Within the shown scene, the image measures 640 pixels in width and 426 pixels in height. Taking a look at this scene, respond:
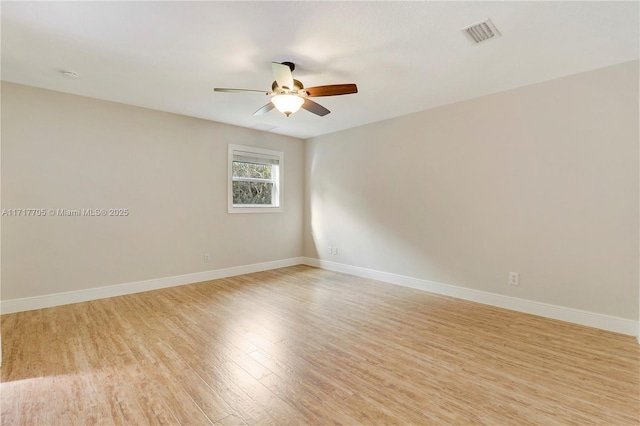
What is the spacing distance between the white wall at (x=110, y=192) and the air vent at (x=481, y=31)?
3.81m

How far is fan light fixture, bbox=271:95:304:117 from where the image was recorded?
9.06 feet

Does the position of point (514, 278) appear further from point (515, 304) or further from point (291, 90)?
point (291, 90)

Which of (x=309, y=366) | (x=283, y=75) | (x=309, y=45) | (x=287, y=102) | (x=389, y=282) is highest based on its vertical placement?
(x=309, y=45)

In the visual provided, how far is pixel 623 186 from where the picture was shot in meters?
2.81

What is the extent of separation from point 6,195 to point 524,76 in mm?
5742

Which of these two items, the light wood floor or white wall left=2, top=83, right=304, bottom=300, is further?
white wall left=2, top=83, right=304, bottom=300

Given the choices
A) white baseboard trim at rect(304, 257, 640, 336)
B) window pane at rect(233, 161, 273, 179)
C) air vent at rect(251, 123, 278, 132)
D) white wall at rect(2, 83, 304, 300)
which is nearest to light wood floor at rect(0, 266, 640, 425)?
white baseboard trim at rect(304, 257, 640, 336)

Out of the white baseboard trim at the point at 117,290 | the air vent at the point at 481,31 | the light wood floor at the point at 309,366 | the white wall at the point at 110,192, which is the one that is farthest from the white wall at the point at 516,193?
the white wall at the point at 110,192

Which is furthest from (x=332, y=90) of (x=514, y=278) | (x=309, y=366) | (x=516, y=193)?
(x=514, y=278)

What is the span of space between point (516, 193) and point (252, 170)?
4.08m

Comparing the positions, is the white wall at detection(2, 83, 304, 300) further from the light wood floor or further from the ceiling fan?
the ceiling fan

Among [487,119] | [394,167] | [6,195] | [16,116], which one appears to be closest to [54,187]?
[6,195]

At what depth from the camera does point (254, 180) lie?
544cm

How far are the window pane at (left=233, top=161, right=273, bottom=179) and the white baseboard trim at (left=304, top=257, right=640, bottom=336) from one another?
7.92 ft
